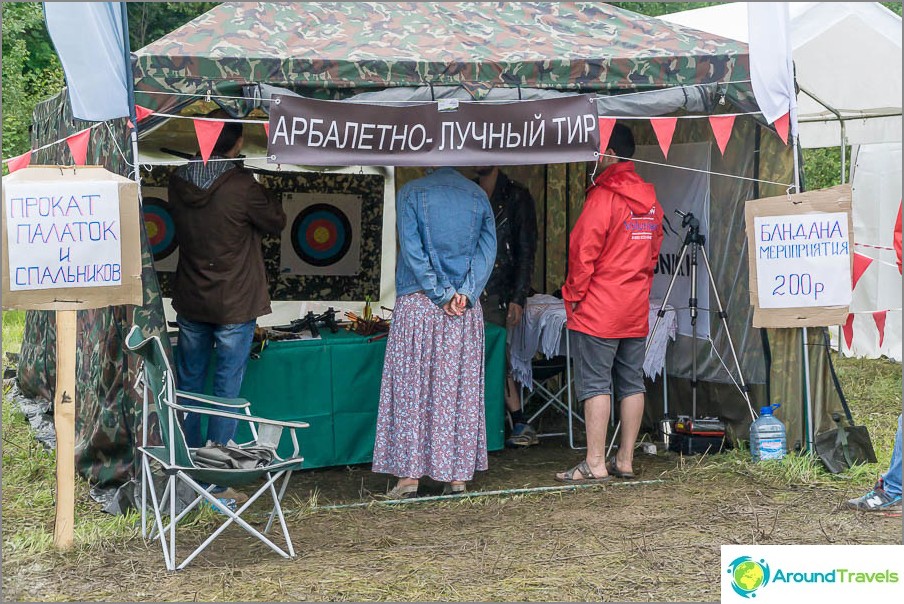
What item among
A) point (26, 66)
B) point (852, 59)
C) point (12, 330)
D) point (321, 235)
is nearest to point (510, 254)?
point (321, 235)


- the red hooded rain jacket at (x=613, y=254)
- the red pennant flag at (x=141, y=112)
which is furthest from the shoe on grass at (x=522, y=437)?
the red pennant flag at (x=141, y=112)

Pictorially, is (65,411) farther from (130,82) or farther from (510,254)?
(510,254)

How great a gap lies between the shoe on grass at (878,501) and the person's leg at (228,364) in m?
2.96

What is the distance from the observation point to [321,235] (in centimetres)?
695

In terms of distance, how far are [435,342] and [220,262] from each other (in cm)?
108

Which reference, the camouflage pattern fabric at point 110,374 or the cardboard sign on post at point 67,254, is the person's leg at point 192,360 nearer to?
the camouflage pattern fabric at point 110,374

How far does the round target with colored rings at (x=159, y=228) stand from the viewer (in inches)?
238

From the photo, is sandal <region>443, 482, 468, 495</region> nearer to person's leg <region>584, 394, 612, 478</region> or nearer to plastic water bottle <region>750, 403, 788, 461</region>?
person's leg <region>584, 394, 612, 478</region>

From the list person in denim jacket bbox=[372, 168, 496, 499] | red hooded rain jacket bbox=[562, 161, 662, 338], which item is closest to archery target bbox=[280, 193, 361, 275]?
person in denim jacket bbox=[372, 168, 496, 499]

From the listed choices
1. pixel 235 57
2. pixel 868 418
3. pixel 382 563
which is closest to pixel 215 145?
pixel 235 57

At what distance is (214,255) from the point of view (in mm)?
4875

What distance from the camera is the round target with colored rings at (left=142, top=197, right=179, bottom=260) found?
6047mm

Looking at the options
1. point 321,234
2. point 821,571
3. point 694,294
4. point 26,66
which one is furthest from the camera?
point 26,66

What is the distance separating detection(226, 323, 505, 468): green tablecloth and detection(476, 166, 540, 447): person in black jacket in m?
0.35
